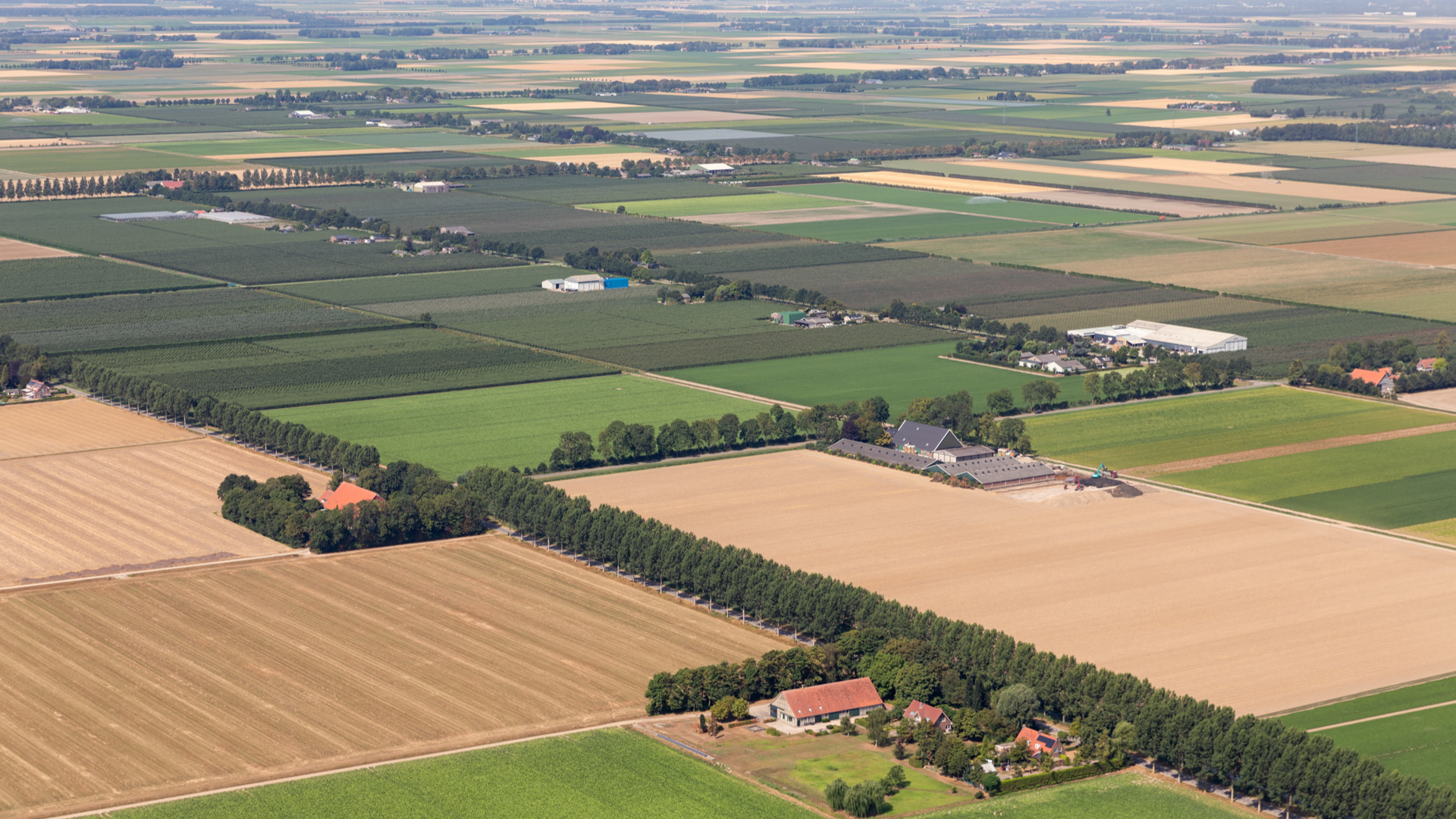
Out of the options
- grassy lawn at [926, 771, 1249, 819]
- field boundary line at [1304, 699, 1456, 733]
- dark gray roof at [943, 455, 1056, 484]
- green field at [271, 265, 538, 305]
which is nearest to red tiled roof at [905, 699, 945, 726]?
grassy lawn at [926, 771, 1249, 819]

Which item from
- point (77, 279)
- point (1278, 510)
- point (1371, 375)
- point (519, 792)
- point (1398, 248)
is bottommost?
point (519, 792)

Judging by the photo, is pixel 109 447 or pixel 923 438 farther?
pixel 109 447

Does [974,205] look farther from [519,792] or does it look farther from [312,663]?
[519,792]

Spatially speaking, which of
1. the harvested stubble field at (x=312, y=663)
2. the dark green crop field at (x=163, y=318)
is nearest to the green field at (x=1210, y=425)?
the harvested stubble field at (x=312, y=663)

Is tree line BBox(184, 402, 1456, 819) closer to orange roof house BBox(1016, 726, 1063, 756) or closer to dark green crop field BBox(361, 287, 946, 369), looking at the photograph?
orange roof house BBox(1016, 726, 1063, 756)

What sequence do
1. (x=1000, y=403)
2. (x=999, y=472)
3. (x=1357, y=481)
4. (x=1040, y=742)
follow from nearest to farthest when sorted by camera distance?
1. (x=1040, y=742)
2. (x=1357, y=481)
3. (x=999, y=472)
4. (x=1000, y=403)

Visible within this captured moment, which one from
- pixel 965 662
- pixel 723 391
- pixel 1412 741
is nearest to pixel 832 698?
pixel 965 662

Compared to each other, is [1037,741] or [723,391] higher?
[723,391]
